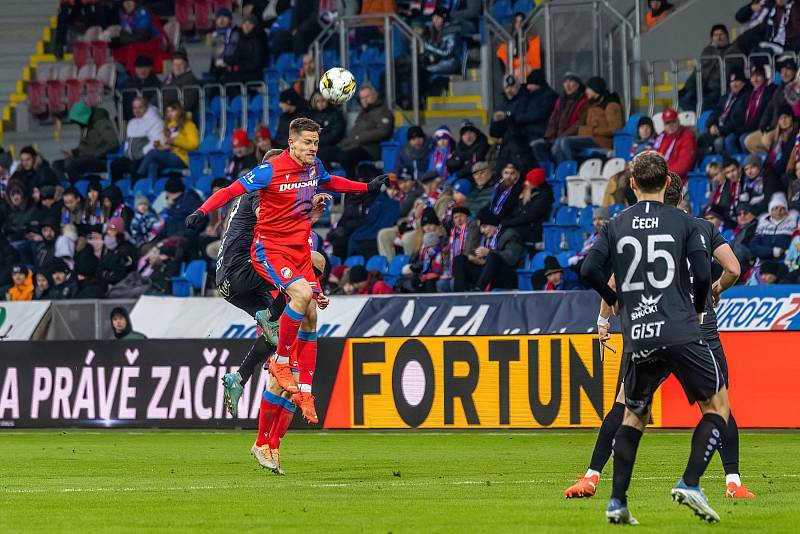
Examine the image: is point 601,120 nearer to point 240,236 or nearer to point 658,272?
point 240,236

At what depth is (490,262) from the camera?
69.6 feet

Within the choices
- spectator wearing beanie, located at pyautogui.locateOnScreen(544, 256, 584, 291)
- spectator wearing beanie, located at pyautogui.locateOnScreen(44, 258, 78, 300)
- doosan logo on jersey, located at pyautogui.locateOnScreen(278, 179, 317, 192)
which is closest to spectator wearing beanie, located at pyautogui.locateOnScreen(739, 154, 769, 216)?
spectator wearing beanie, located at pyautogui.locateOnScreen(544, 256, 584, 291)

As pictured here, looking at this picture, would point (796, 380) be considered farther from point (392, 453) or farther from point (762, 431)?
point (392, 453)

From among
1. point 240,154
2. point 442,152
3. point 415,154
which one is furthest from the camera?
point 240,154

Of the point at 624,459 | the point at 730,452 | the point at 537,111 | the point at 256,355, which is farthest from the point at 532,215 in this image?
the point at 624,459

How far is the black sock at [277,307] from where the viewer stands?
13.8 m

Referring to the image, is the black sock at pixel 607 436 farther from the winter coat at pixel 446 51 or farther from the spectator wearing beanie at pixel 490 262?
the winter coat at pixel 446 51

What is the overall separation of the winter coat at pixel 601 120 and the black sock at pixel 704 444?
618 inches

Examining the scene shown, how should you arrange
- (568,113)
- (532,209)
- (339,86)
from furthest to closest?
(568,113) < (532,209) < (339,86)

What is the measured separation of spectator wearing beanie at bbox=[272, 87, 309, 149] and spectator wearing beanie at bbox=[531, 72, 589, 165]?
13.5 ft

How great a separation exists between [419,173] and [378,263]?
80.2 inches

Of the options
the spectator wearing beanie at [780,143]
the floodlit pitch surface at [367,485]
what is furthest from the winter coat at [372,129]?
the floodlit pitch surface at [367,485]

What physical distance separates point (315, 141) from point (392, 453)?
388 centimetres

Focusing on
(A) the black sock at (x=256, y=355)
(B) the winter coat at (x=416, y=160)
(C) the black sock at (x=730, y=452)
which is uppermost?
(B) the winter coat at (x=416, y=160)
